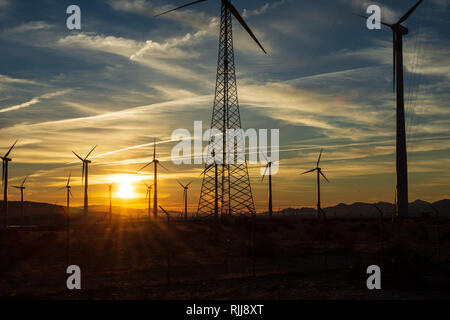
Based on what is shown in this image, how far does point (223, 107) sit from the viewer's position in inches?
2188

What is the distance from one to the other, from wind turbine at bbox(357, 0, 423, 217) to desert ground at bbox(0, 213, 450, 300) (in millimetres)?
13446

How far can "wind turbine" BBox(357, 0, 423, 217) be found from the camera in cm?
8800

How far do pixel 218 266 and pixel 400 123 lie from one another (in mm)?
61976

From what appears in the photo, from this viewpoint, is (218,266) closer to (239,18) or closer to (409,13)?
(239,18)

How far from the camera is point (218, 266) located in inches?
1572

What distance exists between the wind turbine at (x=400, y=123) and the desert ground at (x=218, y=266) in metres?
13.4

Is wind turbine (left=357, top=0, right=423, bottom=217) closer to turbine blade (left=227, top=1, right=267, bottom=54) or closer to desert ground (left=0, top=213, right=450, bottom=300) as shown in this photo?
desert ground (left=0, top=213, right=450, bottom=300)

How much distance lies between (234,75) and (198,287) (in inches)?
1372

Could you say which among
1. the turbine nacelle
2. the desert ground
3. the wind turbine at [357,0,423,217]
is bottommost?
the desert ground

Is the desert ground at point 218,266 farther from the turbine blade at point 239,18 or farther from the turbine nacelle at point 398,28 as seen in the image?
the turbine nacelle at point 398,28

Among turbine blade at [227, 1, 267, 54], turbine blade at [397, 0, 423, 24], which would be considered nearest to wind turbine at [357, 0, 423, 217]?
turbine blade at [397, 0, 423, 24]

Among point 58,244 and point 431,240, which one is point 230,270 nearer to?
point 58,244

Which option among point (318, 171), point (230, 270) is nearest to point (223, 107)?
point (230, 270)
